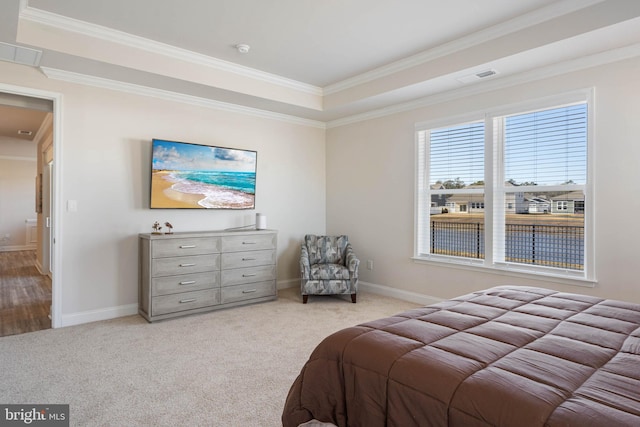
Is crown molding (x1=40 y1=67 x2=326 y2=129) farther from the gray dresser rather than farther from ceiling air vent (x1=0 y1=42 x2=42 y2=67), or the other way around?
the gray dresser

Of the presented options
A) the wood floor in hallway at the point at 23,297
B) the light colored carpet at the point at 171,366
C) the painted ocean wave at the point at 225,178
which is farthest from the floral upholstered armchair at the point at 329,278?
the wood floor in hallway at the point at 23,297

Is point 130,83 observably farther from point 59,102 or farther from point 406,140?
point 406,140

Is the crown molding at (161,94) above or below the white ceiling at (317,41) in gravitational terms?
below

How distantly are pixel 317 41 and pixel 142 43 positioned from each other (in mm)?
1714

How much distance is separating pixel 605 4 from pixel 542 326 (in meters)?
2.51

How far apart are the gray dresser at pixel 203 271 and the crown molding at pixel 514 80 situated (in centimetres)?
225

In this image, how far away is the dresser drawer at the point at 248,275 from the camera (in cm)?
446

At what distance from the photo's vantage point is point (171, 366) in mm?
2891

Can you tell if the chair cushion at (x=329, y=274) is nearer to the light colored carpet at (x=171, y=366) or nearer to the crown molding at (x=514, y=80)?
the light colored carpet at (x=171, y=366)

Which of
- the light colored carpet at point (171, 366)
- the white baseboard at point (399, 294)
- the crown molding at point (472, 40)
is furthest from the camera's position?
the white baseboard at point (399, 294)

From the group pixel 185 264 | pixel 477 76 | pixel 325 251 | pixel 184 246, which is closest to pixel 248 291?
pixel 185 264

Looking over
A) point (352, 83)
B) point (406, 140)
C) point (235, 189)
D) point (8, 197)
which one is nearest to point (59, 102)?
point (235, 189)

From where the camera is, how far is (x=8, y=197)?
9359 millimetres

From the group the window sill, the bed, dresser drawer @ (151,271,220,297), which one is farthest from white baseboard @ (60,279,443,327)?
the bed
